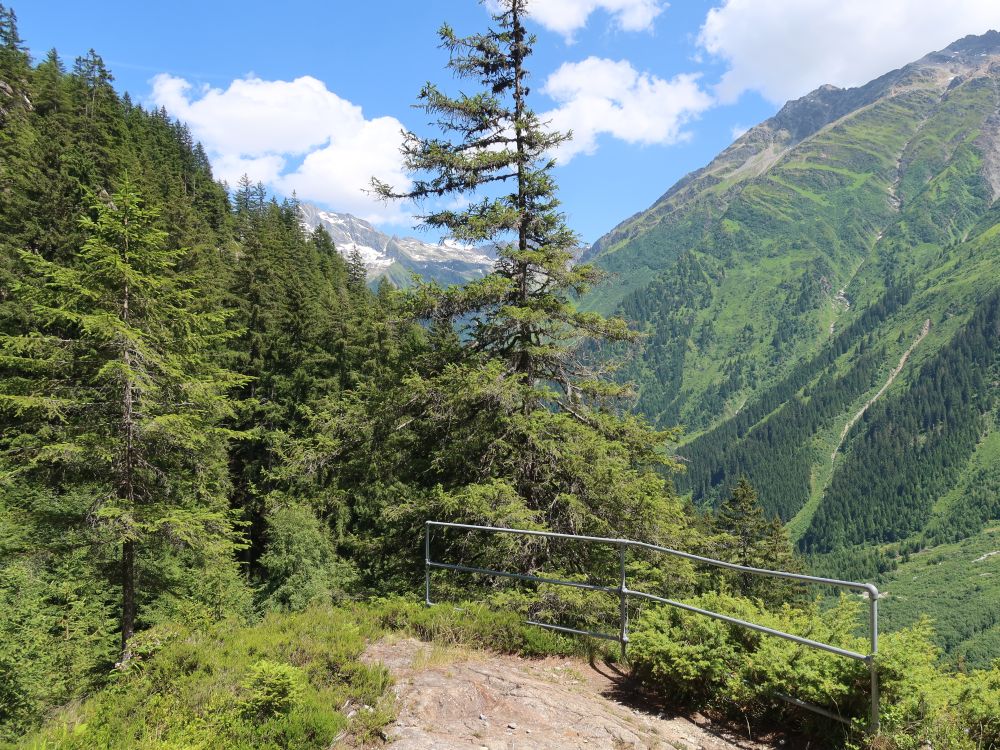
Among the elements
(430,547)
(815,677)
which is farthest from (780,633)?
(430,547)

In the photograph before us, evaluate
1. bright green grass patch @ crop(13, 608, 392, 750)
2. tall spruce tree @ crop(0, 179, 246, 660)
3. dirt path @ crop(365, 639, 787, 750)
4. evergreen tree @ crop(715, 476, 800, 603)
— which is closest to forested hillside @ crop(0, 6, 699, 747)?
tall spruce tree @ crop(0, 179, 246, 660)

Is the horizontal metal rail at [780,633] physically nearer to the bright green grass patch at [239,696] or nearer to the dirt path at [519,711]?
the dirt path at [519,711]

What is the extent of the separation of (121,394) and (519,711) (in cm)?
1064

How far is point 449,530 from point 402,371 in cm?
334

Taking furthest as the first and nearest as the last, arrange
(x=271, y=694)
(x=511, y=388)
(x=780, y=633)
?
(x=511, y=388) → (x=780, y=633) → (x=271, y=694)

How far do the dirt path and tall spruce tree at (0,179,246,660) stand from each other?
7.81m

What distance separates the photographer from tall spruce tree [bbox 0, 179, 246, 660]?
1116 centimetres

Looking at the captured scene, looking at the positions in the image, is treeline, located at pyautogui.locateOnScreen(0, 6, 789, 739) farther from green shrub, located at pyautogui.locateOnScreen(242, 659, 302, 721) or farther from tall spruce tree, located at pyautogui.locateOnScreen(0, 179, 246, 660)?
green shrub, located at pyautogui.locateOnScreen(242, 659, 302, 721)

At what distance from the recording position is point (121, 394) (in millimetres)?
11867

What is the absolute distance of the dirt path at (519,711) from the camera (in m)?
4.80

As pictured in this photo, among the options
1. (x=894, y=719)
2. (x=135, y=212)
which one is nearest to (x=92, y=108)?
(x=135, y=212)

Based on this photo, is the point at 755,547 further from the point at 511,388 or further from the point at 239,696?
the point at 239,696

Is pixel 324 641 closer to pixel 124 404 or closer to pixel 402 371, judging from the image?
pixel 402 371

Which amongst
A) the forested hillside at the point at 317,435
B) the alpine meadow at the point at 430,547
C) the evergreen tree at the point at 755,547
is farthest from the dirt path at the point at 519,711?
the evergreen tree at the point at 755,547
